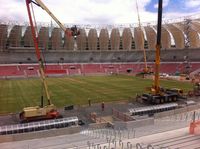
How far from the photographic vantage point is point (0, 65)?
282 feet

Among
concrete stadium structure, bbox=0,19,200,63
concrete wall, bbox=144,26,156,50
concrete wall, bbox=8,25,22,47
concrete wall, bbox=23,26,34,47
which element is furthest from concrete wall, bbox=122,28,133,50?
concrete wall, bbox=8,25,22,47

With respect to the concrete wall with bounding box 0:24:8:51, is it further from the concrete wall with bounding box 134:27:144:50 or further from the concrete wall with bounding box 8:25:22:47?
the concrete wall with bounding box 134:27:144:50

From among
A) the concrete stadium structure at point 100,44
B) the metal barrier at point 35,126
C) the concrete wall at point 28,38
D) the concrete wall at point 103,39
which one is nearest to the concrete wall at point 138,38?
the concrete stadium structure at point 100,44

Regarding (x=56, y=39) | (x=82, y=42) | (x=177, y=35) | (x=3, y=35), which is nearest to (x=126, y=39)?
(x=82, y=42)

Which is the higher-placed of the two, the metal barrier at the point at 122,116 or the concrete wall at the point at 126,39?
the concrete wall at the point at 126,39

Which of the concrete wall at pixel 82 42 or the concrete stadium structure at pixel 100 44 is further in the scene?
the concrete wall at pixel 82 42

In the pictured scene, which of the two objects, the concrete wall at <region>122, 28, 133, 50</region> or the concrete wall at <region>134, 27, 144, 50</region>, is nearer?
the concrete wall at <region>134, 27, 144, 50</region>

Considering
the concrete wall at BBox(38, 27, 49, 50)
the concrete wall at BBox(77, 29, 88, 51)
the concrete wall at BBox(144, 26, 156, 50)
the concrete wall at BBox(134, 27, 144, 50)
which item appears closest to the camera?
the concrete wall at BBox(38, 27, 49, 50)

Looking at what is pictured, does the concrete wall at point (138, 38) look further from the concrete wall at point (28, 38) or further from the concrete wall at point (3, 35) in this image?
the concrete wall at point (3, 35)

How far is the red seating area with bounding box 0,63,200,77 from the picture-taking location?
83.9 meters

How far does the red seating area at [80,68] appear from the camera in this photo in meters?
83.9

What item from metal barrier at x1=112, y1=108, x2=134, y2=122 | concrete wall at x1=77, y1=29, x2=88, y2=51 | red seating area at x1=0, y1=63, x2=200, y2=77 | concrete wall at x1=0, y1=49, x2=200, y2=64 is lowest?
metal barrier at x1=112, y1=108, x2=134, y2=122

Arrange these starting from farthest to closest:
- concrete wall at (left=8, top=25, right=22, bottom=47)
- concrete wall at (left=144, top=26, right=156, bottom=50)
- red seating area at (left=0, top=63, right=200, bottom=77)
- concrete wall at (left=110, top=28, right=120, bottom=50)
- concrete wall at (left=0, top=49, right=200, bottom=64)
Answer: concrete wall at (left=110, top=28, right=120, bottom=50) → concrete wall at (left=144, top=26, right=156, bottom=50) → concrete wall at (left=0, top=49, right=200, bottom=64) → concrete wall at (left=8, top=25, right=22, bottom=47) → red seating area at (left=0, top=63, right=200, bottom=77)

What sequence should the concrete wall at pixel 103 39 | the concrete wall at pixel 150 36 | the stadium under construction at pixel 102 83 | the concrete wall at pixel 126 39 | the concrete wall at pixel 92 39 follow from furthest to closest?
the concrete wall at pixel 103 39
the concrete wall at pixel 126 39
the concrete wall at pixel 92 39
the concrete wall at pixel 150 36
the stadium under construction at pixel 102 83
